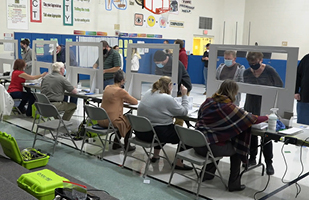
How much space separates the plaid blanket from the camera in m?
3.10

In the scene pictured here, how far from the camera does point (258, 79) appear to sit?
3.62m

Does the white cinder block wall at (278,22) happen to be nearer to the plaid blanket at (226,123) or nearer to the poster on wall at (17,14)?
the poster on wall at (17,14)

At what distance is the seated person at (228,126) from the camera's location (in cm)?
311

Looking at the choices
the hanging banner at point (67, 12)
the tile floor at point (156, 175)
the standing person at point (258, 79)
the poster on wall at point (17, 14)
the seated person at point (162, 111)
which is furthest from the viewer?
the hanging banner at point (67, 12)

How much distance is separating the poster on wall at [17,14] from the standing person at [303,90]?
325 inches

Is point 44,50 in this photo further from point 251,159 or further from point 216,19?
point 216,19

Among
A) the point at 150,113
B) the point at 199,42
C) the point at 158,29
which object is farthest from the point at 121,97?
the point at 199,42

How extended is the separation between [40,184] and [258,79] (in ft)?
8.33

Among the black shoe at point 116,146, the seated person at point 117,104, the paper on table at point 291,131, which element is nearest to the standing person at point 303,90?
the paper on table at point 291,131


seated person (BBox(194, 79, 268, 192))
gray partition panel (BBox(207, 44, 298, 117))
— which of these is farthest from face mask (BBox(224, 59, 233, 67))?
seated person (BBox(194, 79, 268, 192))

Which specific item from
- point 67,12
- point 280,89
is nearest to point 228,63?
point 280,89

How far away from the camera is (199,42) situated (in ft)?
49.2

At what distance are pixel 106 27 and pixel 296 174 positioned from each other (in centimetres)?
941

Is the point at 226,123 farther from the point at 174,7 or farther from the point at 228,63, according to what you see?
the point at 174,7
